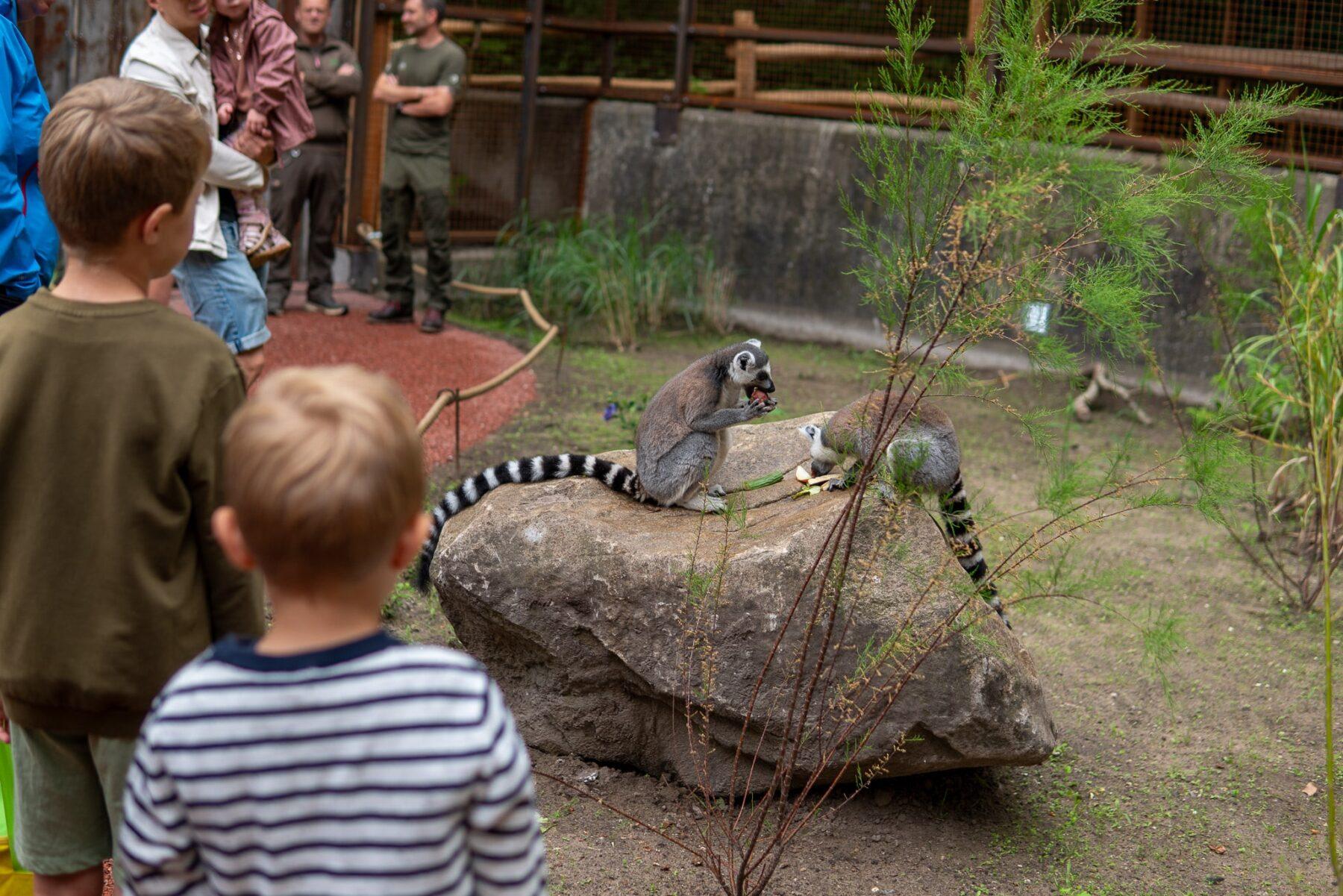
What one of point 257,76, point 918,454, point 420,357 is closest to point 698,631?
point 918,454

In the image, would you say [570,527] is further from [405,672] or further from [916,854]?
[405,672]

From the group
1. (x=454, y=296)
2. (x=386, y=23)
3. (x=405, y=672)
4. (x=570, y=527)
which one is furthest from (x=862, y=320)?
(x=405, y=672)

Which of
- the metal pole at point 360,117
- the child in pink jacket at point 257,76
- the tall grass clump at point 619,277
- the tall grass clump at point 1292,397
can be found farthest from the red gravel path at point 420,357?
the tall grass clump at point 1292,397

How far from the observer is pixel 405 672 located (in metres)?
1.21

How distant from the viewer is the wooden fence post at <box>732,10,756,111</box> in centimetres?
921

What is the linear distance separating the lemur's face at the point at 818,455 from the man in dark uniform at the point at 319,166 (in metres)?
5.08

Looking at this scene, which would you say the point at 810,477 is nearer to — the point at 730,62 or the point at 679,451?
the point at 679,451

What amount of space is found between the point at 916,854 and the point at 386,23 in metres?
7.52

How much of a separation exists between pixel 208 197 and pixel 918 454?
6.56ft

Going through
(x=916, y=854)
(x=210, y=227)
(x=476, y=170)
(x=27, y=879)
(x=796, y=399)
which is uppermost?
(x=476, y=170)

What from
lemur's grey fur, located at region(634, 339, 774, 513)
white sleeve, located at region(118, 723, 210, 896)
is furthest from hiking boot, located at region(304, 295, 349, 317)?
white sleeve, located at region(118, 723, 210, 896)

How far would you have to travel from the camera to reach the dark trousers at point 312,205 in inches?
308

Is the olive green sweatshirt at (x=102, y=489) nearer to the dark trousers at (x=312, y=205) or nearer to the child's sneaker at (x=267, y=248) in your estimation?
the child's sneaker at (x=267, y=248)

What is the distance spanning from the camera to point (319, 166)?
790cm
